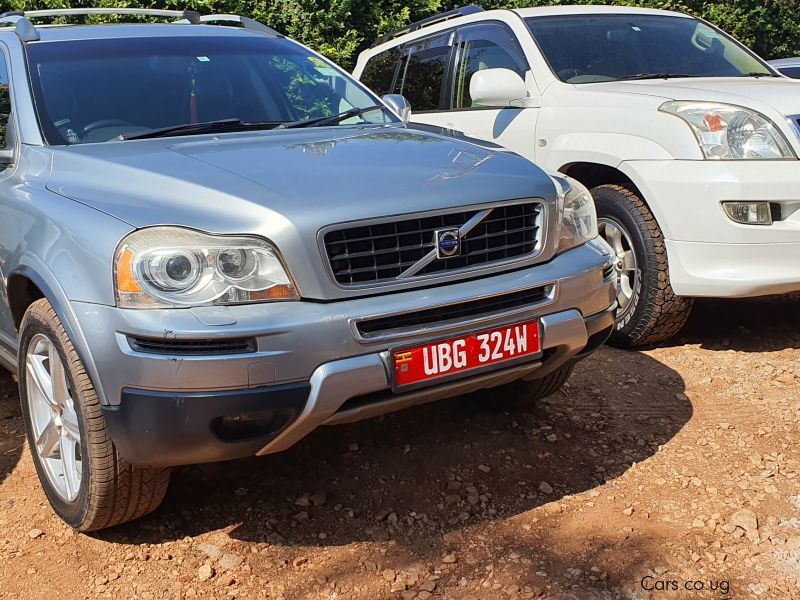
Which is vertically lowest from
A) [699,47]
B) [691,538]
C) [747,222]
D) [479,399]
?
[479,399]

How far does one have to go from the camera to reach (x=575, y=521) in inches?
112

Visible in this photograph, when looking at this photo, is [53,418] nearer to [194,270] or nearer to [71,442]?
[71,442]

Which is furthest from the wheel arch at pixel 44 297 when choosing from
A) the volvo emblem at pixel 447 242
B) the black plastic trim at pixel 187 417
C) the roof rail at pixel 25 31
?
the roof rail at pixel 25 31

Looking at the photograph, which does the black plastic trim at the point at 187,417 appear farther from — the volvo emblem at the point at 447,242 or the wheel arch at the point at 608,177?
the wheel arch at the point at 608,177

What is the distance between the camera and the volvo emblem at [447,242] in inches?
104

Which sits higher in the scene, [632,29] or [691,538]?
[632,29]

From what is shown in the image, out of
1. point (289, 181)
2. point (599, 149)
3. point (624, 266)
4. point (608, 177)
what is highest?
point (289, 181)

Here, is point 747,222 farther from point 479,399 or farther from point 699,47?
point 699,47

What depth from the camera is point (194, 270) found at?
7.84 ft

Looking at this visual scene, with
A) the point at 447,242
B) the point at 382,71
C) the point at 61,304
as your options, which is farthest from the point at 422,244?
the point at 382,71

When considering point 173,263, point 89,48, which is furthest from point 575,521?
point 89,48

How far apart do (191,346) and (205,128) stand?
4.17ft

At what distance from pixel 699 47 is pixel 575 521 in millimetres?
3481

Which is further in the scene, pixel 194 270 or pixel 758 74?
pixel 758 74
